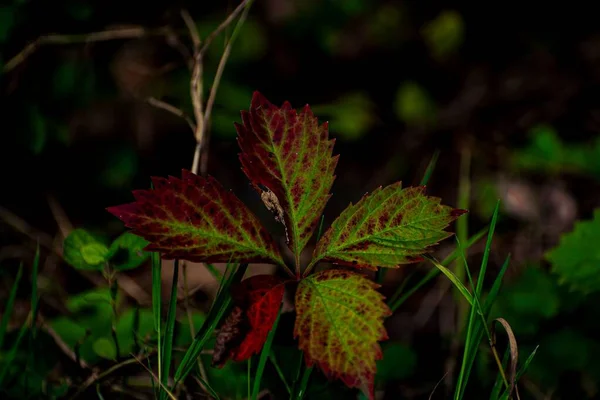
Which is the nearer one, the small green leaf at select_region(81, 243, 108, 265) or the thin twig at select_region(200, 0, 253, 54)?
the small green leaf at select_region(81, 243, 108, 265)

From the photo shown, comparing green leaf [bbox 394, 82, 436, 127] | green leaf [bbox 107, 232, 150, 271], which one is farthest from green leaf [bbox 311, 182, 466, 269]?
green leaf [bbox 394, 82, 436, 127]

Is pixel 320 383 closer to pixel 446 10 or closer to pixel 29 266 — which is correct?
pixel 29 266

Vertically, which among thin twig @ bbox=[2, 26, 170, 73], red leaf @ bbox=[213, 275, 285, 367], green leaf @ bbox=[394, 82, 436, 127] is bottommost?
red leaf @ bbox=[213, 275, 285, 367]

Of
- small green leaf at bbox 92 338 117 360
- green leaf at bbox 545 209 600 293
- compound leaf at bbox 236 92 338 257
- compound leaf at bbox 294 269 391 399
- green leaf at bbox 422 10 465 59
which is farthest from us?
green leaf at bbox 422 10 465 59

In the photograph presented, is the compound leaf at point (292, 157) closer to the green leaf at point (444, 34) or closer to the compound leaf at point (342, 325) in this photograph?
the compound leaf at point (342, 325)

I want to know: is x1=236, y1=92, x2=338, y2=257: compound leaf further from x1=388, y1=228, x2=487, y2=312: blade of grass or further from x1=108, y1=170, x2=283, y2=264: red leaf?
x1=388, y1=228, x2=487, y2=312: blade of grass

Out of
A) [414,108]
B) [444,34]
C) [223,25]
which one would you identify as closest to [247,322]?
[223,25]

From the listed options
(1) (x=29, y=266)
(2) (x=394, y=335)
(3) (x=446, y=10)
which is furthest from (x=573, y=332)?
(3) (x=446, y=10)
